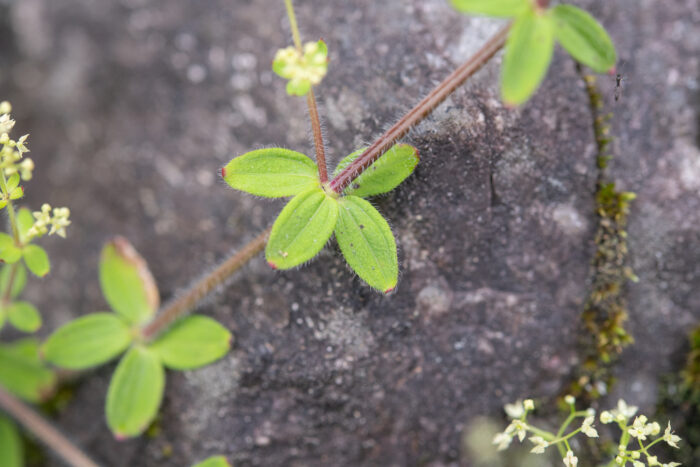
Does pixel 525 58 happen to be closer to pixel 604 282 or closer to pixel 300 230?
pixel 300 230

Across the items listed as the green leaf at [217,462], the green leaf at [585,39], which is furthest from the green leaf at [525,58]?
the green leaf at [217,462]

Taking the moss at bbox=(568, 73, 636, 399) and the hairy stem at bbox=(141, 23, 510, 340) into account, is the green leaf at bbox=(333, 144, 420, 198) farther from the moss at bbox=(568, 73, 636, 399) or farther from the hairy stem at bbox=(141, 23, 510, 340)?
the moss at bbox=(568, 73, 636, 399)

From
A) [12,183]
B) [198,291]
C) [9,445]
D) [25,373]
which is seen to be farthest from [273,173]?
[9,445]

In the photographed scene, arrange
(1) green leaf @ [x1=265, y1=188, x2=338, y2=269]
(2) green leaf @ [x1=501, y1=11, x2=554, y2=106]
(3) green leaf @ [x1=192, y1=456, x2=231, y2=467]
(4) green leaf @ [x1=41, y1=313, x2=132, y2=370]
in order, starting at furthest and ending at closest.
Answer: (4) green leaf @ [x1=41, y1=313, x2=132, y2=370] < (3) green leaf @ [x1=192, y1=456, x2=231, y2=467] < (1) green leaf @ [x1=265, y1=188, x2=338, y2=269] < (2) green leaf @ [x1=501, y1=11, x2=554, y2=106]

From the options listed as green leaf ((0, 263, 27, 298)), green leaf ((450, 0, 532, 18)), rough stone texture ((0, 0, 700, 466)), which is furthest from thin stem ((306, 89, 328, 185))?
green leaf ((0, 263, 27, 298))

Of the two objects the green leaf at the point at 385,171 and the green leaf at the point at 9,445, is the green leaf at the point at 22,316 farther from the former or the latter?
the green leaf at the point at 385,171

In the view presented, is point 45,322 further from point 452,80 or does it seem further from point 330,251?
point 452,80
